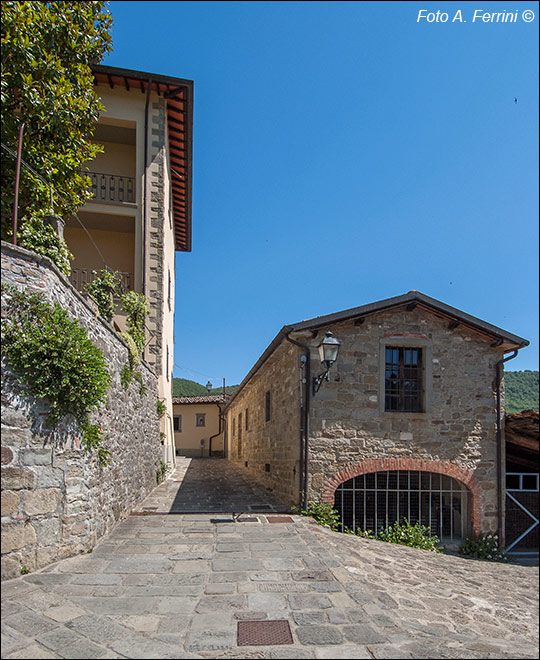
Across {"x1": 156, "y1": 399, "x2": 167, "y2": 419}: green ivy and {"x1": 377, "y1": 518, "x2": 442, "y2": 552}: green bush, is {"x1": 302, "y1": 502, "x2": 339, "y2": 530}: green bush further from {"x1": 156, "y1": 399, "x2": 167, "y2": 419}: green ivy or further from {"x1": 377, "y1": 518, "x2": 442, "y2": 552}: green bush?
{"x1": 156, "y1": 399, "x2": 167, "y2": 419}: green ivy

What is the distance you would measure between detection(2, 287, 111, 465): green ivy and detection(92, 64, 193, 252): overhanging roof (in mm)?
9293

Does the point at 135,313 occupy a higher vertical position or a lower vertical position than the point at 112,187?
lower

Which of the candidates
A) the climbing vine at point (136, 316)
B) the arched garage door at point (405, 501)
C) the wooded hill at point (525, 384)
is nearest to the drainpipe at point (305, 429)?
the arched garage door at point (405, 501)

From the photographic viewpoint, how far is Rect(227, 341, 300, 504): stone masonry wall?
327 inches

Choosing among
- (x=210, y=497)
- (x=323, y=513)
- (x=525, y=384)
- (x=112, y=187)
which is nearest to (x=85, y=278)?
(x=112, y=187)

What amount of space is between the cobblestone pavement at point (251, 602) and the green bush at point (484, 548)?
1715mm

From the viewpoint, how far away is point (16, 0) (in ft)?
20.7

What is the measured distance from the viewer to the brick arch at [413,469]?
307 inches

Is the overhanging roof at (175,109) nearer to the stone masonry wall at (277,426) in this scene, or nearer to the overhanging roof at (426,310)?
the stone masonry wall at (277,426)

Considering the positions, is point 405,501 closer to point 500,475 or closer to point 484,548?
point 484,548

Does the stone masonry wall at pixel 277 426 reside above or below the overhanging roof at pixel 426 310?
below

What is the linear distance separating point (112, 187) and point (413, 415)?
9761 mm

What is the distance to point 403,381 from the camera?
8477mm

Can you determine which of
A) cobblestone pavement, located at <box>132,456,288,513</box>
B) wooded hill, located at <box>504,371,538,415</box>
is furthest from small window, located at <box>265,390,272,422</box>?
wooded hill, located at <box>504,371,538,415</box>
